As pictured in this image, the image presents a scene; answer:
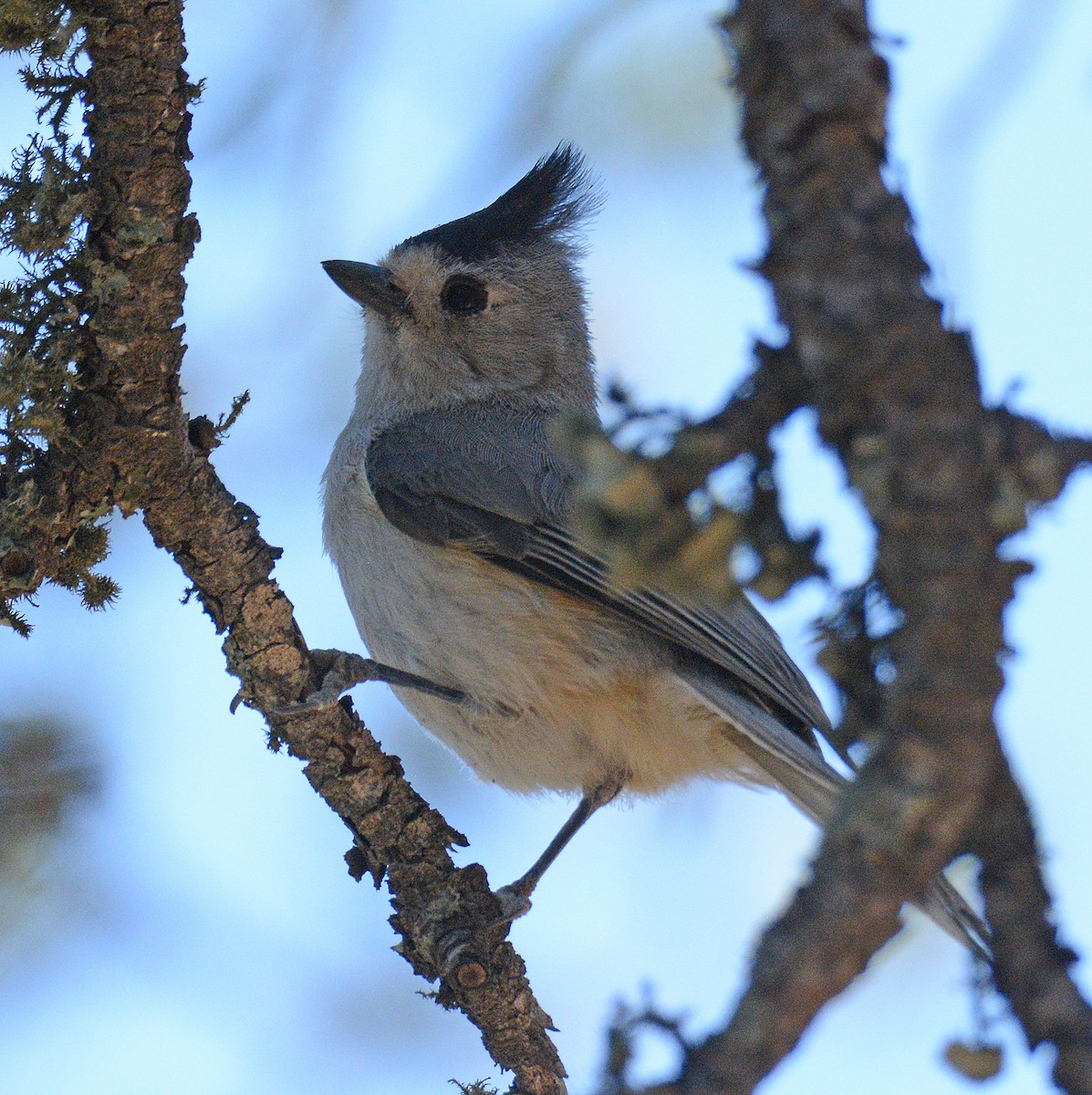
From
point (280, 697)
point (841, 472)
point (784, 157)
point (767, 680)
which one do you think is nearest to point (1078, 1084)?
point (841, 472)

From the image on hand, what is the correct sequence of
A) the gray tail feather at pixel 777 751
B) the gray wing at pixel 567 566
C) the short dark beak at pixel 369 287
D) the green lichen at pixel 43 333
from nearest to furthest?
the green lichen at pixel 43 333 < the gray tail feather at pixel 777 751 < the gray wing at pixel 567 566 < the short dark beak at pixel 369 287

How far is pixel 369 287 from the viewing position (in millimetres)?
3260

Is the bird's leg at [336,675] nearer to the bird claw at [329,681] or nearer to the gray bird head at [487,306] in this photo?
the bird claw at [329,681]

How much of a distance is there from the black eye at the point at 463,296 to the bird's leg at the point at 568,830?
127 cm

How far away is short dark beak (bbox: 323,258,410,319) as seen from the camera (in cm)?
326

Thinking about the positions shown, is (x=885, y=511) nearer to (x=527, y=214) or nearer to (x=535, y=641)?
(x=535, y=641)

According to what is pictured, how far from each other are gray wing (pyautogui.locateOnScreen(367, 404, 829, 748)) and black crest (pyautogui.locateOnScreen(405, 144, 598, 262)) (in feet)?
2.06

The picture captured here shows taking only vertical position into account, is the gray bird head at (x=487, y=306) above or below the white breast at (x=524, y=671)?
above

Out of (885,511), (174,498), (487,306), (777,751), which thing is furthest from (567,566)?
(885,511)

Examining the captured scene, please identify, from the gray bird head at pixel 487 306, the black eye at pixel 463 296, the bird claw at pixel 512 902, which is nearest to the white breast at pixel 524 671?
the bird claw at pixel 512 902

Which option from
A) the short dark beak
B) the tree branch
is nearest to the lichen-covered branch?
the tree branch

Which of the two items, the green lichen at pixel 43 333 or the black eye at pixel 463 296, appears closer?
the green lichen at pixel 43 333

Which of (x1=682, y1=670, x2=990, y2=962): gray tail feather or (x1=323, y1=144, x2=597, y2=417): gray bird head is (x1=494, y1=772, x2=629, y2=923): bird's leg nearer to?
(x1=682, y1=670, x2=990, y2=962): gray tail feather

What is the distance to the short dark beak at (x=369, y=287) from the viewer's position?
326cm
